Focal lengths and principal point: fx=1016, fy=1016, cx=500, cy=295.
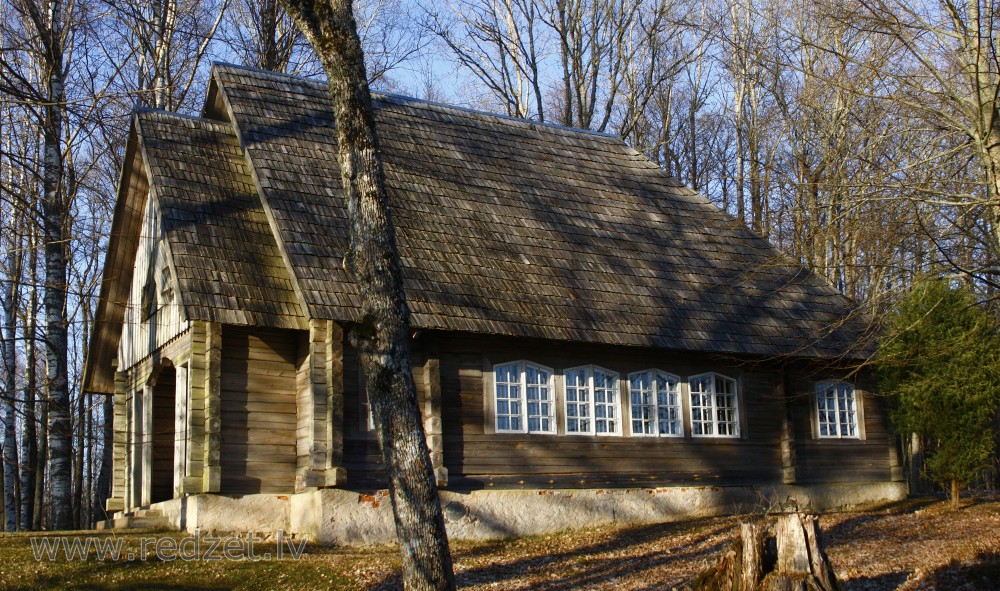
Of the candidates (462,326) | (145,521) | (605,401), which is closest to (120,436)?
(145,521)

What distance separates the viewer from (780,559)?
8.74 m

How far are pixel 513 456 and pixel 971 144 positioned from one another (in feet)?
26.4

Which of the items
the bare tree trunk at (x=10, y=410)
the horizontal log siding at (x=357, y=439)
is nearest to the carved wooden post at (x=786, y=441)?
the horizontal log siding at (x=357, y=439)

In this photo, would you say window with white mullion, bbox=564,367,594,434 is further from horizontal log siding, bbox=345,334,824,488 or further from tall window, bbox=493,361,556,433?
tall window, bbox=493,361,556,433

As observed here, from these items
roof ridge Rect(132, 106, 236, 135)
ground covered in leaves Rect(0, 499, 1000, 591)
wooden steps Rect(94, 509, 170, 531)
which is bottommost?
ground covered in leaves Rect(0, 499, 1000, 591)

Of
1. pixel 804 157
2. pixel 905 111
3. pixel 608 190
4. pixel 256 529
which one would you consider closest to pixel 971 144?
pixel 905 111

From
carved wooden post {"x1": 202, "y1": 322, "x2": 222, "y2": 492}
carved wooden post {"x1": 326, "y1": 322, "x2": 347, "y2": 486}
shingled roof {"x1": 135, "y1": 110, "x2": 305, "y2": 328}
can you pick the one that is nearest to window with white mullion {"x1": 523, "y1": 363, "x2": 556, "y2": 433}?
carved wooden post {"x1": 326, "y1": 322, "x2": 347, "y2": 486}

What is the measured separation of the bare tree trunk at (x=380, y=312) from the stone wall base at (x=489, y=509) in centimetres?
571

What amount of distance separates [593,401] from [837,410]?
17.6 ft

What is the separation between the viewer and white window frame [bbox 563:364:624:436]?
1684cm

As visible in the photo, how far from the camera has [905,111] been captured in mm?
14945

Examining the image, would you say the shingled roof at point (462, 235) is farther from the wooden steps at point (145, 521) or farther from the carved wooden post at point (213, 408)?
the wooden steps at point (145, 521)

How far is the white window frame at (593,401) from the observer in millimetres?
16844
